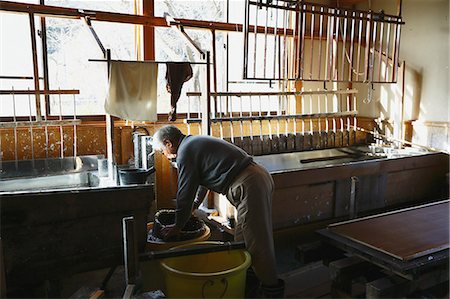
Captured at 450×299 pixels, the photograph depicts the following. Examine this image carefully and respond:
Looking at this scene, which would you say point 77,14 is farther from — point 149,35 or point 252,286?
point 252,286

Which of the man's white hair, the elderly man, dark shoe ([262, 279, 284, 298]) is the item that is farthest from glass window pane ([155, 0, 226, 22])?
dark shoe ([262, 279, 284, 298])

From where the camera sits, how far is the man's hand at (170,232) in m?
2.62

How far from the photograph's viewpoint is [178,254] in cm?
213

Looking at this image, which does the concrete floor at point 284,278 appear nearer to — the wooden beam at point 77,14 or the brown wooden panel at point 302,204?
the brown wooden panel at point 302,204

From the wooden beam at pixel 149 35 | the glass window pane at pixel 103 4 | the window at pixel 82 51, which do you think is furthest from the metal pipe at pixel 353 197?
the glass window pane at pixel 103 4

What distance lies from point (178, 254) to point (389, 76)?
4.31 metres

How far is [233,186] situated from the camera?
2736 millimetres

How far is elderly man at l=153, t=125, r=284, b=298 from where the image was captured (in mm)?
2609

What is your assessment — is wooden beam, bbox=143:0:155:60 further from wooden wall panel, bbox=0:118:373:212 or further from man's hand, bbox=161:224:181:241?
man's hand, bbox=161:224:181:241

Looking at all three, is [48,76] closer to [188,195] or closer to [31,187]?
[31,187]

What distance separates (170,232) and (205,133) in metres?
1.46

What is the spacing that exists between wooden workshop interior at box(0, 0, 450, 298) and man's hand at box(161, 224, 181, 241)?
0.09 metres

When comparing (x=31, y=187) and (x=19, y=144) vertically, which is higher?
(x=19, y=144)

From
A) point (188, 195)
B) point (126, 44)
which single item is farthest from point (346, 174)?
point (126, 44)
